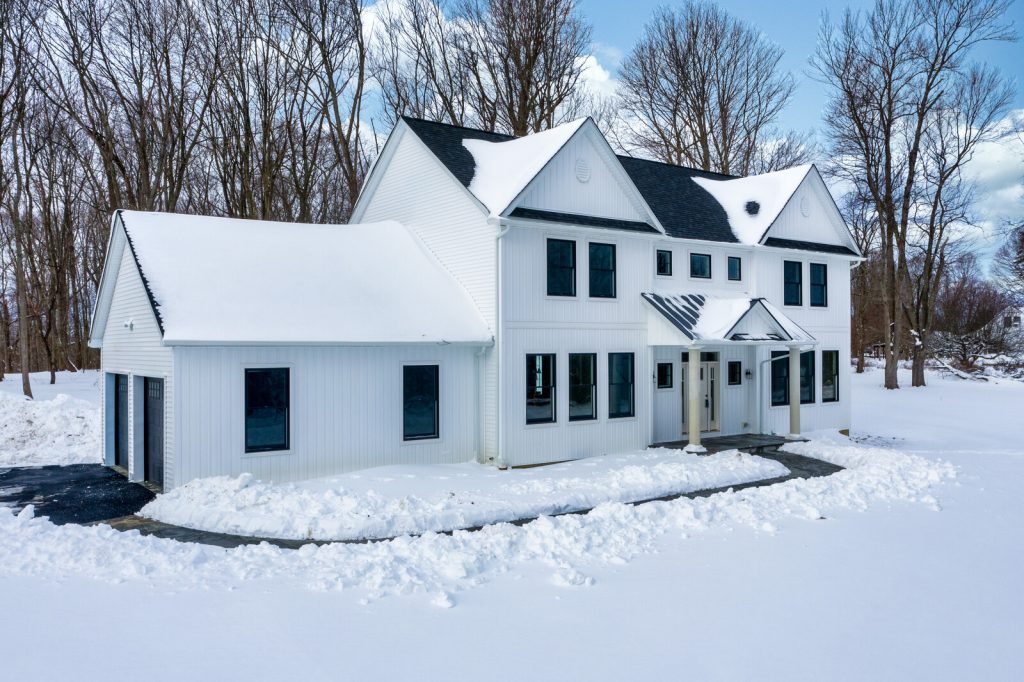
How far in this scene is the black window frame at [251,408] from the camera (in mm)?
13148

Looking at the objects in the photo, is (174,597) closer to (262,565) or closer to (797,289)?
(262,565)

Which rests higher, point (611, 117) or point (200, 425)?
point (611, 117)

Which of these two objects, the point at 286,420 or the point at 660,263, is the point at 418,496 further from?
the point at 660,263

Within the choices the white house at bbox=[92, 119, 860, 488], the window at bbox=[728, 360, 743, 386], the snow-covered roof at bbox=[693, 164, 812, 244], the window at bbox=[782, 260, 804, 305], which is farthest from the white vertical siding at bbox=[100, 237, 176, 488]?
the window at bbox=[782, 260, 804, 305]

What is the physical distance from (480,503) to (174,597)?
539 centimetres

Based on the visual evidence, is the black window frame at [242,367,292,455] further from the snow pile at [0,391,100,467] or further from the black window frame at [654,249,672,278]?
the black window frame at [654,249,672,278]

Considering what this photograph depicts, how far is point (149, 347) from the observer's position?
13.9 meters

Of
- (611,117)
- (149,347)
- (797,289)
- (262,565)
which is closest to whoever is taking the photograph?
(262,565)

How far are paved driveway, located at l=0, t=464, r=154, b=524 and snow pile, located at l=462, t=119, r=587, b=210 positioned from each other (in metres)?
8.79

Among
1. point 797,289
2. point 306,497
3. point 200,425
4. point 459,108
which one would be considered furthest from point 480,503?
point 459,108

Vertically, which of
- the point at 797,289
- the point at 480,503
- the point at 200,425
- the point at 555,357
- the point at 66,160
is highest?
the point at 66,160

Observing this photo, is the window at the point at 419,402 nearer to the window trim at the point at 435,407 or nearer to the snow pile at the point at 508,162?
the window trim at the point at 435,407

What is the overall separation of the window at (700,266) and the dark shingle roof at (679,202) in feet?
1.80

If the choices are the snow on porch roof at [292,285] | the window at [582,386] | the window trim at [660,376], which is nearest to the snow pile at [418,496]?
the window at [582,386]
